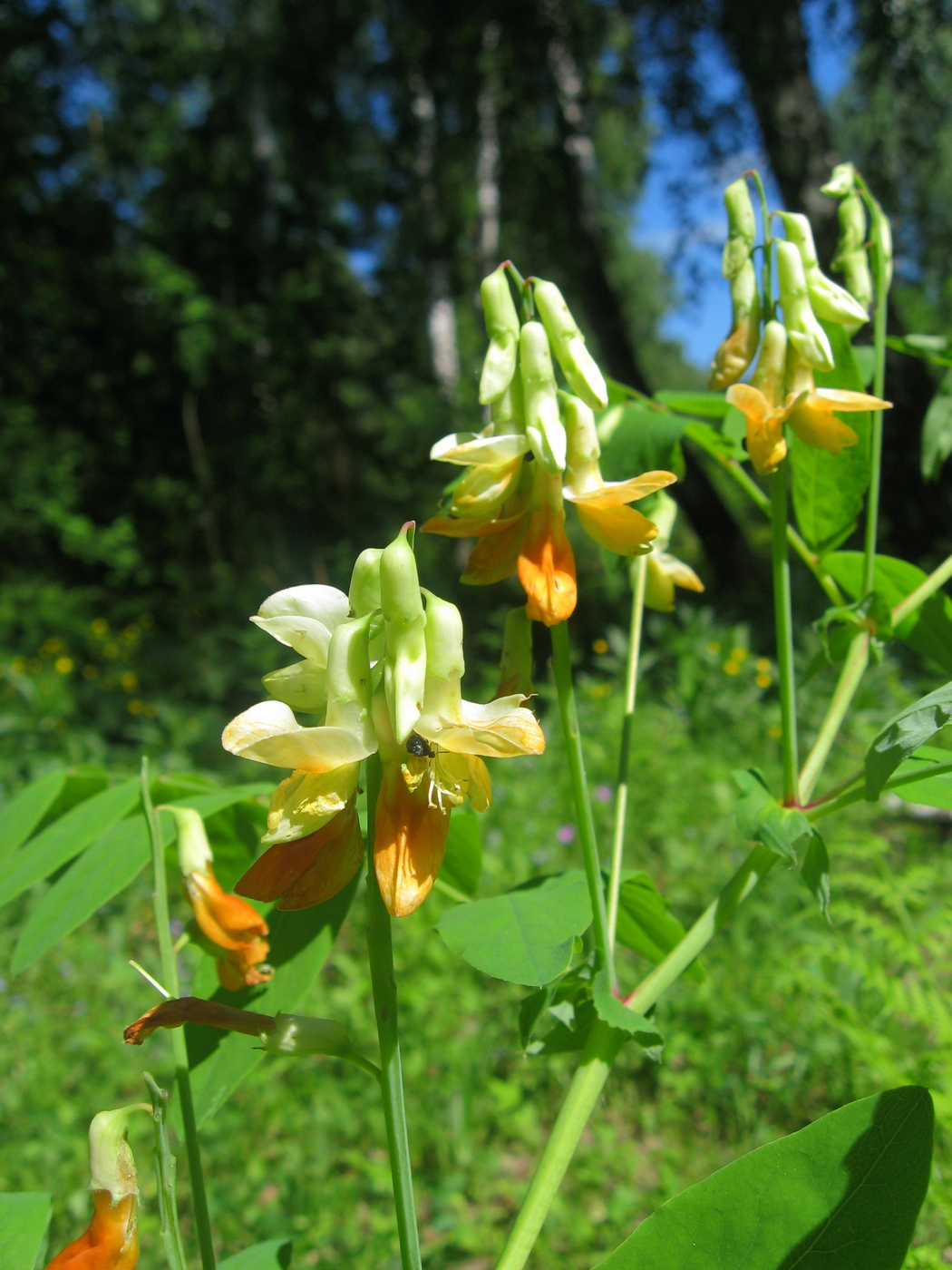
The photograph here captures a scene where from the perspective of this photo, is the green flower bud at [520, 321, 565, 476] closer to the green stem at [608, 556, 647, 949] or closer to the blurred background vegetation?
the green stem at [608, 556, 647, 949]

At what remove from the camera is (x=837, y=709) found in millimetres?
769

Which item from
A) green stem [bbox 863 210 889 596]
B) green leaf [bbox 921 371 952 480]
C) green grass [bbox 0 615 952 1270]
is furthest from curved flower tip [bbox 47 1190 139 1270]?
green grass [bbox 0 615 952 1270]

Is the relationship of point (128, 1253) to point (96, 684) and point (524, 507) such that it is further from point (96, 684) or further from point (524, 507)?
point (96, 684)

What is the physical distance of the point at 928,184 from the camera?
32.0 ft

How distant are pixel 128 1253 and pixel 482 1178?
2012mm

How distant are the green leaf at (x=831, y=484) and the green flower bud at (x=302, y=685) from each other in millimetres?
563

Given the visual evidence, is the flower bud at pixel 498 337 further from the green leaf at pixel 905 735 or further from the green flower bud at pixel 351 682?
the green leaf at pixel 905 735

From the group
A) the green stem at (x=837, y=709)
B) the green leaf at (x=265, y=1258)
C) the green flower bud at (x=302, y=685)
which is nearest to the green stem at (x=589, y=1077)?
the green stem at (x=837, y=709)

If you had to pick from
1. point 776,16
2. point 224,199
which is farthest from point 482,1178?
point 224,199

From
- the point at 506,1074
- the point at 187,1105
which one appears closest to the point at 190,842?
the point at 187,1105

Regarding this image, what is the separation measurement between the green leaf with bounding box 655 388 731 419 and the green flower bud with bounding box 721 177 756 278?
17cm

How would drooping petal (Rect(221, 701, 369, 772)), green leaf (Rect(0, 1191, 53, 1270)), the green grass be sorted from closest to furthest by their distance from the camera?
drooping petal (Rect(221, 701, 369, 772)) < green leaf (Rect(0, 1191, 53, 1270)) < the green grass

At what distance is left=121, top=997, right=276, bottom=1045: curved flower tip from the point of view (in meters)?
0.52

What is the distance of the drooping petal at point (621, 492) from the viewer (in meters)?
0.57
